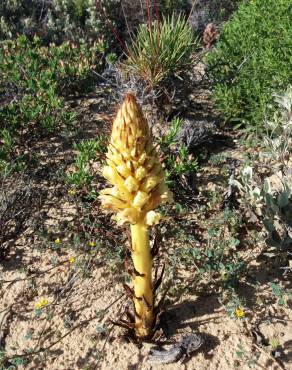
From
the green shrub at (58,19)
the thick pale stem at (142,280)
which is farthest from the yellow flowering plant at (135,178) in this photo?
the green shrub at (58,19)

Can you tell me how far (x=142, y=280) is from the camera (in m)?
2.56

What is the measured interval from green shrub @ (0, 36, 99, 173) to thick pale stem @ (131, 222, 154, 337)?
249cm

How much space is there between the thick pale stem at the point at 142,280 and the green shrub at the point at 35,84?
249cm

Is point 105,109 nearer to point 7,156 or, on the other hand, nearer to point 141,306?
point 7,156

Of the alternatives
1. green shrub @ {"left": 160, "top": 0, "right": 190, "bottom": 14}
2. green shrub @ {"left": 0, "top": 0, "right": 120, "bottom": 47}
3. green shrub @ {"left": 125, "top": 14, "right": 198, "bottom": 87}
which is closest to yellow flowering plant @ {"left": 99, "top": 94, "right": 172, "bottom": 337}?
green shrub @ {"left": 125, "top": 14, "right": 198, "bottom": 87}

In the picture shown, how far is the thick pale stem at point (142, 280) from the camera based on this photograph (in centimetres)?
239

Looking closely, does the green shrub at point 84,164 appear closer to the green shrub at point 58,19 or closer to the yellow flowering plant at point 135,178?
the yellow flowering plant at point 135,178

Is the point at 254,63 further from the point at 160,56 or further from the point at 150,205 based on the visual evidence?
the point at 150,205

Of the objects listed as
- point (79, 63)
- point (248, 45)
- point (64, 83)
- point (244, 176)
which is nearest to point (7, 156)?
point (64, 83)

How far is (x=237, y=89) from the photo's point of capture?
190 inches

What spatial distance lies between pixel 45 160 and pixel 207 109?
7.37 feet

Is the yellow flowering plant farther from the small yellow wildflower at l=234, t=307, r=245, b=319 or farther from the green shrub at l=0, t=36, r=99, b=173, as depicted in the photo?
the green shrub at l=0, t=36, r=99, b=173

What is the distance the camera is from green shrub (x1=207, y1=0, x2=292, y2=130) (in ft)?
15.3

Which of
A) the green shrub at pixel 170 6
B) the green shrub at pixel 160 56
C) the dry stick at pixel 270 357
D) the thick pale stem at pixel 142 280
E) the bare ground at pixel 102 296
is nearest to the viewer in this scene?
the thick pale stem at pixel 142 280
